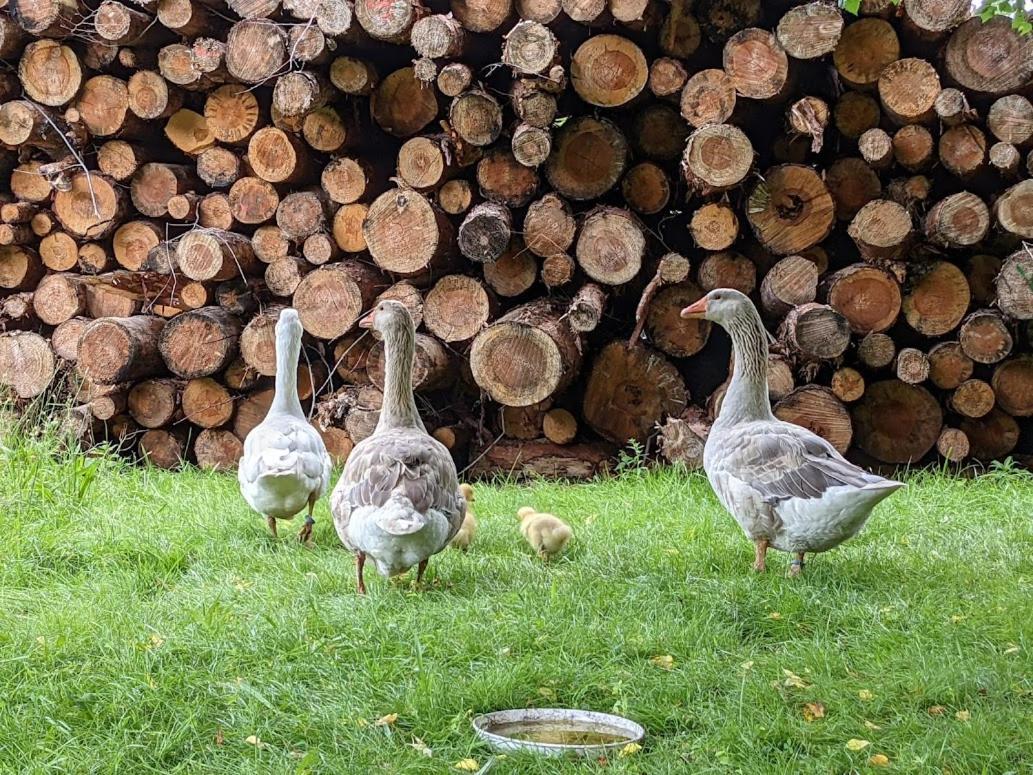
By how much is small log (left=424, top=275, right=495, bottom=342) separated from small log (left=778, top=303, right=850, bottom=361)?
213 centimetres

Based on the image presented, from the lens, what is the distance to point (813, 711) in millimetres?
3277

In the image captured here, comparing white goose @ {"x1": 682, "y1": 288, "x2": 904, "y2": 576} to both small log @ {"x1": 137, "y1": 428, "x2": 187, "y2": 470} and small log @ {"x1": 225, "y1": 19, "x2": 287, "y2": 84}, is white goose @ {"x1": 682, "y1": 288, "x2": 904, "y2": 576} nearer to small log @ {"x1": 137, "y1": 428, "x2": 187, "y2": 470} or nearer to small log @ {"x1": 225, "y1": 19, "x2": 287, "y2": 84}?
small log @ {"x1": 225, "y1": 19, "x2": 287, "y2": 84}

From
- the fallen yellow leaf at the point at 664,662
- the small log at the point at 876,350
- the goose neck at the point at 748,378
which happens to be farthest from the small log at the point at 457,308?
the fallen yellow leaf at the point at 664,662

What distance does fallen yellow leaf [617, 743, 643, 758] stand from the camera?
299 centimetres

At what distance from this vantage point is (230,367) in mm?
8164

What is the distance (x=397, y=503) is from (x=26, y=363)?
5293 millimetres

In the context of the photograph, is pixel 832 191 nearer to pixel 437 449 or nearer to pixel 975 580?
pixel 975 580

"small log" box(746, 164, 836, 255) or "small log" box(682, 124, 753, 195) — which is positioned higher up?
"small log" box(682, 124, 753, 195)

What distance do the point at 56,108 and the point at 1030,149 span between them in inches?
285

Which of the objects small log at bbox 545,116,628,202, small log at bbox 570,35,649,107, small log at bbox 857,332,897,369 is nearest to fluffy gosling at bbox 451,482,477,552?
small log at bbox 545,116,628,202

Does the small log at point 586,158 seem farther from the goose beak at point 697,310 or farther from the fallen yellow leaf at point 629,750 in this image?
the fallen yellow leaf at point 629,750

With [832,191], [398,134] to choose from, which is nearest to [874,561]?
[832,191]

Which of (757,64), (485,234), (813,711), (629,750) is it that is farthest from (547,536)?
(757,64)

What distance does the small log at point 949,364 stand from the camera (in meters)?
7.25
